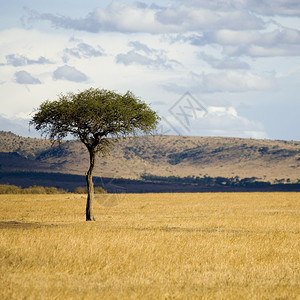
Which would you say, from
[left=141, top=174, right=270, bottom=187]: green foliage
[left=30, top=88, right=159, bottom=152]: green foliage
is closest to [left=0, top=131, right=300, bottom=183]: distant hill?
[left=141, top=174, right=270, bottom=187]: green foliage

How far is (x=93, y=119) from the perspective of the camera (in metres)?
34.7

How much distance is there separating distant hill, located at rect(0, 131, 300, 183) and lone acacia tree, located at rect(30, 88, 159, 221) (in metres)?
97.0

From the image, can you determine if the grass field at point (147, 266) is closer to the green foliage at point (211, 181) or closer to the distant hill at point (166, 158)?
the green foliage at point (211, 181)

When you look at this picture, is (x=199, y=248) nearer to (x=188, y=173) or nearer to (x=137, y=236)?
(x=137, y=236)

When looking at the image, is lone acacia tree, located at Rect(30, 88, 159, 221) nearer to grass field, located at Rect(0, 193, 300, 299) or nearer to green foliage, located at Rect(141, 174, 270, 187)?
grass field, located at Rect(0, 193, 300, 299)

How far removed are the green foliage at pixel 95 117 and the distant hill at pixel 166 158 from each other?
318 feet

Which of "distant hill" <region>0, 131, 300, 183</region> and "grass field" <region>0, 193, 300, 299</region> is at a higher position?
"distant hill" <region>0, 131, 300, 183</region>

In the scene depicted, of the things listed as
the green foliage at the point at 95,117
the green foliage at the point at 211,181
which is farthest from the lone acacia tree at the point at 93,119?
the green foliage at the point at 211,181

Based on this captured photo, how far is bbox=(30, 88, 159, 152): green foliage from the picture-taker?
3475 centimetres

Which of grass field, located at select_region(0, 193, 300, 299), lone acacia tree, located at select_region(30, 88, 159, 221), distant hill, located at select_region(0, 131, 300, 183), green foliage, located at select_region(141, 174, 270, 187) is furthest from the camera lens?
distant hill, located at select_region(0, 131, 300, 183)

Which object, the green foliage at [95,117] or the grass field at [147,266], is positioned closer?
the grass field at [147,266]

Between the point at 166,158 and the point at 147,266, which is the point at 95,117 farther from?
the point at 166,158

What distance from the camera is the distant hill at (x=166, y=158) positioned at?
5615 inches

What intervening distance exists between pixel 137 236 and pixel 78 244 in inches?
141
